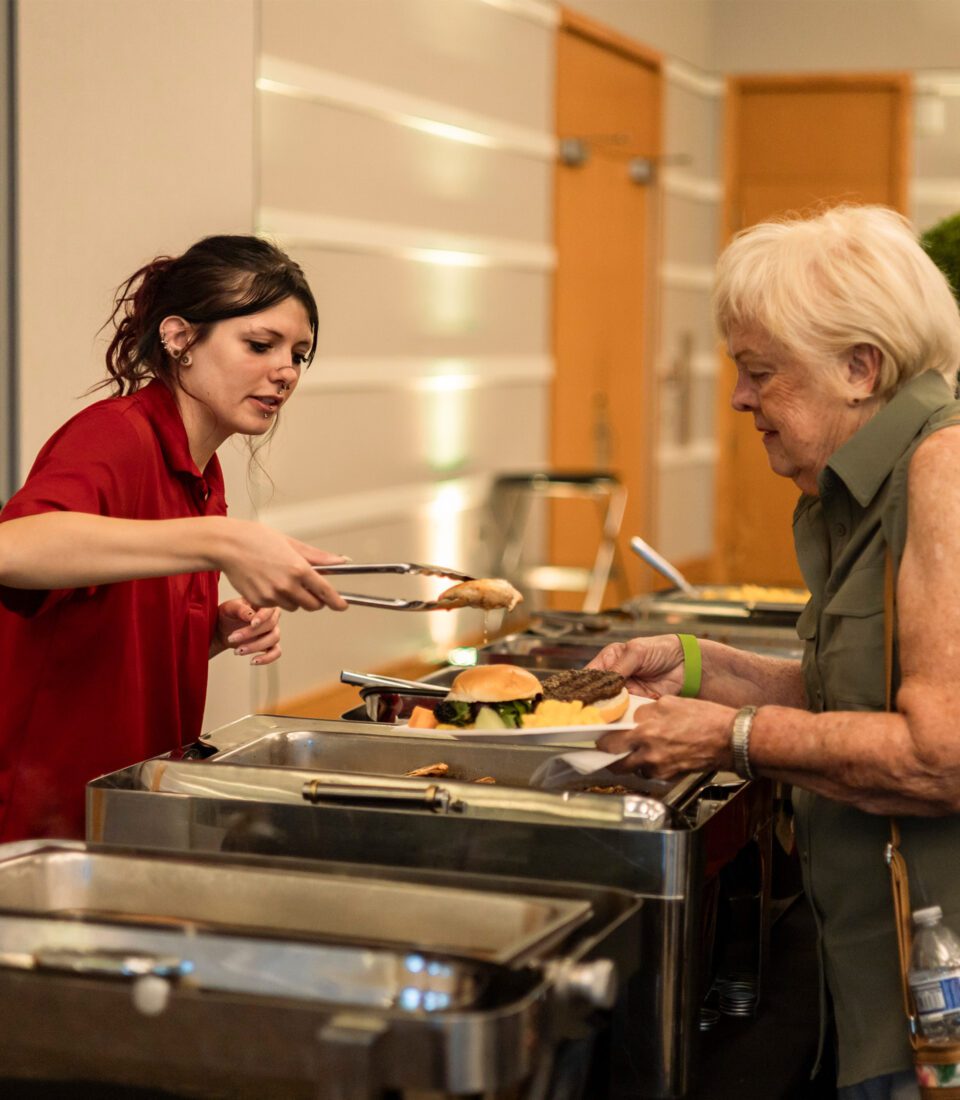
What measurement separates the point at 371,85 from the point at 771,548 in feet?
15.3

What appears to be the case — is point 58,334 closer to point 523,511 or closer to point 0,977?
point 0,977

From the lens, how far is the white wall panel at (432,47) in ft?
15.1

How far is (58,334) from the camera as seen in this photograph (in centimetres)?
332

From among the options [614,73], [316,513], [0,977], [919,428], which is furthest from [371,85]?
[0,977]

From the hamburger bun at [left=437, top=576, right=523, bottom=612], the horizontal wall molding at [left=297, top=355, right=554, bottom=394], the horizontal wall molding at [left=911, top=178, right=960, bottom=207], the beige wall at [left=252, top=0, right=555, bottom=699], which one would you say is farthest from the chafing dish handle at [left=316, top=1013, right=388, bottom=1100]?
the horizontal wall molding at [left=911, top=178, right=960, bottom=207]

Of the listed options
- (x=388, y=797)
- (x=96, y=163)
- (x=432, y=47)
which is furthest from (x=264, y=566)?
(x=432, y=47)

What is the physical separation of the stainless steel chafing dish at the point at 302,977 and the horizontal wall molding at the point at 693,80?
7.36 m

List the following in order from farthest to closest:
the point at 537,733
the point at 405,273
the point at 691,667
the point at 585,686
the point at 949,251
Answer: the point at 405,273, the point at 949,251, the point at 691,667, the point at 585,686, the point at 537,733

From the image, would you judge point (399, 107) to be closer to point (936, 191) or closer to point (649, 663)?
point (649, 663)

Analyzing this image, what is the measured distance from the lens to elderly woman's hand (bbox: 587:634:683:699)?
1.76 meters

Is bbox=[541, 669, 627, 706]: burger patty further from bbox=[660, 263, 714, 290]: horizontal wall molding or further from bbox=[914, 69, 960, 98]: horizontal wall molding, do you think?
bbox=[914, 69, 960, 98]: horizontal wall molding

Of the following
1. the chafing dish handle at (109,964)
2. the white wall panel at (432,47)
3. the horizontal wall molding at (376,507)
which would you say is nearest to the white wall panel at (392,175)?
the white wall panel at (432,47)

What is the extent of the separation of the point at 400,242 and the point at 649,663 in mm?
3669

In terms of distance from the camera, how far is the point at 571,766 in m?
1.38
